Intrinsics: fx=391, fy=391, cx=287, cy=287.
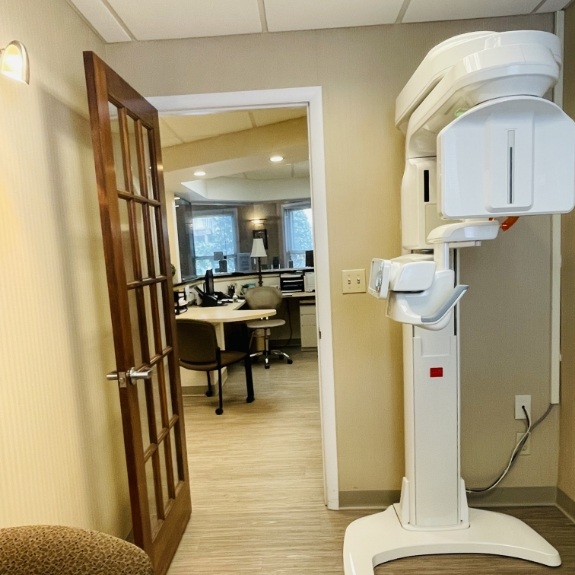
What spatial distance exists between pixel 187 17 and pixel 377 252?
130 centimetres

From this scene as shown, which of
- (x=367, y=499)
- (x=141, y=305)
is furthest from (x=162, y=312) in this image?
(x=367, y=499)

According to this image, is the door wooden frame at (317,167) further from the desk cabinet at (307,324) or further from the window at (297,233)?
the window at (297,233)

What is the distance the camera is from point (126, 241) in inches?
60.6

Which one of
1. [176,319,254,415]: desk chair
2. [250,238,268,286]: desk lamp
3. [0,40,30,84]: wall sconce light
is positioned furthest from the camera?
[250,238,268,286]: desk lamp

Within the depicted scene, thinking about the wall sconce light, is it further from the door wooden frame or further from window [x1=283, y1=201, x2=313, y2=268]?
window [x1=283, y1=201, x2=313, y2=268]

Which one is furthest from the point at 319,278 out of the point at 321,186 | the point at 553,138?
the point at 553,138

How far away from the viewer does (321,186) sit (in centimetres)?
185

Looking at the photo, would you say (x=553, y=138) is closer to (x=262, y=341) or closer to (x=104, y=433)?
(x=104, y=433)

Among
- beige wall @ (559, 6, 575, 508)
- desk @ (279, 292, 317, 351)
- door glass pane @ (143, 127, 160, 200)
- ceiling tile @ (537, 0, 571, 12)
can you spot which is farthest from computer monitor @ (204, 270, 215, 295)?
ceiling tile @ (537, 0, 571, 12)

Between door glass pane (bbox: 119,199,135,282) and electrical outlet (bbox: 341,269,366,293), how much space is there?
947 millimetres

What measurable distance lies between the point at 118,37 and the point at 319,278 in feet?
4.66

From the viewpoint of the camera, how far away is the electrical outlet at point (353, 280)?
1.88 meters

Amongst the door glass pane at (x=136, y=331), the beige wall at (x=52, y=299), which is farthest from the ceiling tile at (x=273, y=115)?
the door glass pane at (x=136, y=331)

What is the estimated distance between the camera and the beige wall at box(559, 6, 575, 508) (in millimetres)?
1687
